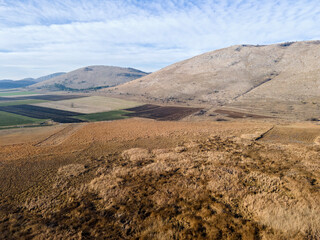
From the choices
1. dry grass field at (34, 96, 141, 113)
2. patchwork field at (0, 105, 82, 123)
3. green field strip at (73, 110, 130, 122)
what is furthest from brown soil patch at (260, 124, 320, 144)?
dry grass field at (34, 96, 141, 113)

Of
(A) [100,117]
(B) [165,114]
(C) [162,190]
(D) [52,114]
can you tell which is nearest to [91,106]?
(D) [52,114]

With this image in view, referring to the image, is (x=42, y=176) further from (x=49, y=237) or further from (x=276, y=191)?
(x=276, y=191)

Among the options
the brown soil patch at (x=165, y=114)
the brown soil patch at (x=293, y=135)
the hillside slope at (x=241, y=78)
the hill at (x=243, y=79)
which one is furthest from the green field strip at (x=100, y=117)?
the brown soil patch at (x=293, y=135)

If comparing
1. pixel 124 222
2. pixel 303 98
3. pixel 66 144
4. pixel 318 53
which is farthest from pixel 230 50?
pixel 124 222

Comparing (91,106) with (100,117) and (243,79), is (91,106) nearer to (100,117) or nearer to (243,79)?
(100,117)

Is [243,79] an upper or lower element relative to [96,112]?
upper

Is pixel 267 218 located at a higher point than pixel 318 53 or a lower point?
lower

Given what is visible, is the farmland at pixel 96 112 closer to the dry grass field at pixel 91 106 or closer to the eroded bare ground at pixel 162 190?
the dry grass field at pixel 91 106
